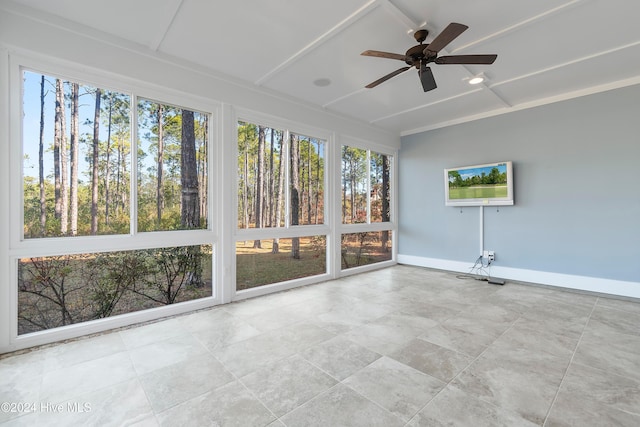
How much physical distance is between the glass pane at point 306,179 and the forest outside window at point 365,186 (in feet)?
1.95

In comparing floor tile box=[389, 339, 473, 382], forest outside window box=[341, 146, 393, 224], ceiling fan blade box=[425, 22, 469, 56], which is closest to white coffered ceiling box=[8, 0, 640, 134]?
ceiling fan blade box=[425, 22, 469, 56]

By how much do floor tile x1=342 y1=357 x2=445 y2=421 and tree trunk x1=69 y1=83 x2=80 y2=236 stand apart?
3114 millimetres

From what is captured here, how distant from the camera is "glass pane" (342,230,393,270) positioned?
19.2ft

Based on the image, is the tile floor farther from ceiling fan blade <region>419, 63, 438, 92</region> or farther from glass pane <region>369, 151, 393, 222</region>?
glass pane <region>369, 151, 393, 222</region>

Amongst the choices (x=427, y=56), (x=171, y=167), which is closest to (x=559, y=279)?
(x=427, y=56)

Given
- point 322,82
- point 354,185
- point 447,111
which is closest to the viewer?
point 322,82

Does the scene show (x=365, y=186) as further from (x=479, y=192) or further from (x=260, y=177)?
(x=260, y=177)

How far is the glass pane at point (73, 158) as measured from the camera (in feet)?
9.07

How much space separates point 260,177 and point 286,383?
10.4 feet

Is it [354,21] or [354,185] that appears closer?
[354,21]

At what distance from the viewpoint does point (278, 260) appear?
195 inches

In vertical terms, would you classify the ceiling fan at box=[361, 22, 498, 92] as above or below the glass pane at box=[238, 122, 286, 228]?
above

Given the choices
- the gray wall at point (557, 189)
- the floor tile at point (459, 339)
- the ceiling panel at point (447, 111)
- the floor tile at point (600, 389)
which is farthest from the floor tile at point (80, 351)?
the gray wall at point (557, 189)

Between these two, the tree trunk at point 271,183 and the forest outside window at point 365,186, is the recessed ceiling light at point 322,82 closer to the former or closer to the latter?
the tree trunk at point 271,183
